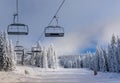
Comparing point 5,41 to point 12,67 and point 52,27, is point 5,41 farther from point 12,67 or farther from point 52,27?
point 52,27

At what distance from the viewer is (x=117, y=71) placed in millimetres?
80938

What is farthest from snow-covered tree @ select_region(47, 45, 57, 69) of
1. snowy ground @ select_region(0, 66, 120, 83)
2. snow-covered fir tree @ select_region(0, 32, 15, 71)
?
snowy ground @ select_region(0, 66, 120, 83)

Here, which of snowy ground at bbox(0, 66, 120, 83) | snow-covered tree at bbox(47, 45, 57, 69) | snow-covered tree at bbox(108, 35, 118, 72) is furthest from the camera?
snow-covered tree at bbox(47, 45, 57, 69)

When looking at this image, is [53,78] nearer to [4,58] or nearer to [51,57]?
[4,58]

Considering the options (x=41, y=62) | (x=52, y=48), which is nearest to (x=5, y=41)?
→ (x=41, y=62)

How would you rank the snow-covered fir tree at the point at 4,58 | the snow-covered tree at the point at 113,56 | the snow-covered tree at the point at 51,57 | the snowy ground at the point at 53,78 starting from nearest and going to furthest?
1. the snowy ground at the point at 53,78
2. the snow-covered fir tree at the point at 4,58
3. the snow-covered tree at the point at 113,56
4. the snow-covered tree at the point at 51,57

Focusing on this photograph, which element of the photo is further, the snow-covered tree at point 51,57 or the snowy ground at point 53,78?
the snow-covered tree at point 51,57

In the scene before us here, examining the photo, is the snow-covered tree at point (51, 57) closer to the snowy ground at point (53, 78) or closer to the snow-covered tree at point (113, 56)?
the snow-covered tree at point (113, 56)

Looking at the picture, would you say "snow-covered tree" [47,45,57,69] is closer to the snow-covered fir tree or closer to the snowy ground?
the snow-covered fir tree

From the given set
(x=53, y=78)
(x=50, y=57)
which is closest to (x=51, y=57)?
(x=50, y=57)

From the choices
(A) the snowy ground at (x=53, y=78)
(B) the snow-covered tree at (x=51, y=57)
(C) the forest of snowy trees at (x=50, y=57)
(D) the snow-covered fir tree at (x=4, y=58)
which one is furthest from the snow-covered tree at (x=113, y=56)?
(B) the snow-covered tree at (x=51, y=57)

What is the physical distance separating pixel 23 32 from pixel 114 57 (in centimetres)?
6187

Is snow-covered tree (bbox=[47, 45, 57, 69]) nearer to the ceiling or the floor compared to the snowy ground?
nearer to the ceiling

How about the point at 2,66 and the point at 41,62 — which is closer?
the point at 2,66
